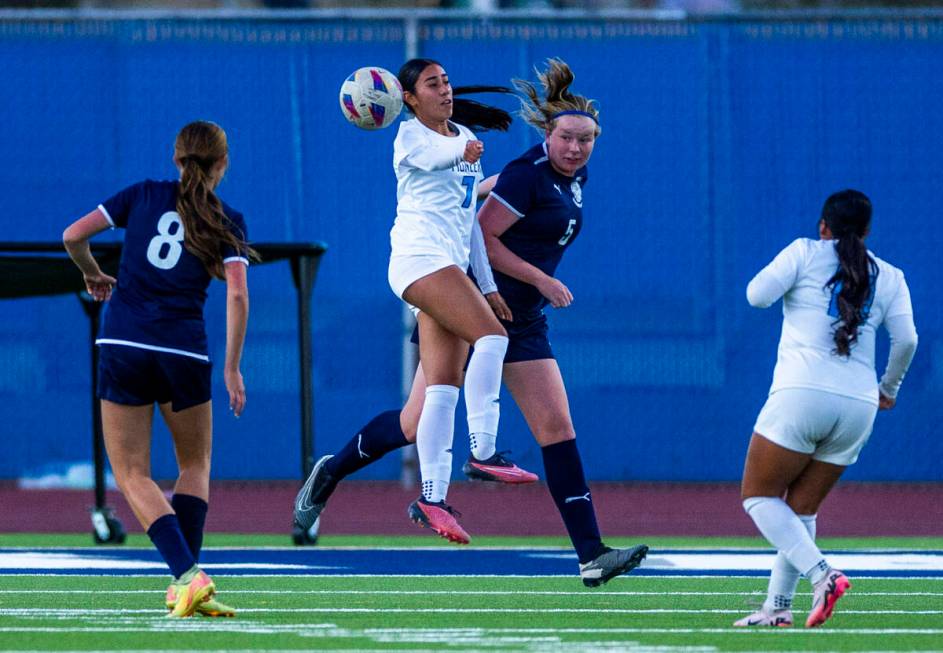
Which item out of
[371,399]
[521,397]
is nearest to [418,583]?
[521,397]

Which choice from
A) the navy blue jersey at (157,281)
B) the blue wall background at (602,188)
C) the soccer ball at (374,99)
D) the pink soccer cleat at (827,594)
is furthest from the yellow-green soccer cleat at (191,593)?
the blue wall background at (602,188)

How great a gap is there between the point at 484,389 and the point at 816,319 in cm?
164

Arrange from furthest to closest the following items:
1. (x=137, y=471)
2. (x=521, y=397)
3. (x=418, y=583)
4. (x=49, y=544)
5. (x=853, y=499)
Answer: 1. (x=853, y=499)
2. (x=49, y=544)
3. (x=418, y=583)
4. (x=521, y=397)
5. (x=137, y=471)

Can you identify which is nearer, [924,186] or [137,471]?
[137,471]

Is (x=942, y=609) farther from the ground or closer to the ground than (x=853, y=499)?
farther from the ground

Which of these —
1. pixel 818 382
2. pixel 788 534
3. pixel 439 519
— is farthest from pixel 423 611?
pixel 818 382

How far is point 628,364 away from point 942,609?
8233mm

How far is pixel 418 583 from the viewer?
9.02 meters

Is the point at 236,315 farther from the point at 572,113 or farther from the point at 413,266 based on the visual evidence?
the point at 572,113

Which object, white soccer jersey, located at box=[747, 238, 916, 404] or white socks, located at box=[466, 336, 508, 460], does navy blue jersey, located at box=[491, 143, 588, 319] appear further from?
white soccer jersey, located at box=[747, 238, 916, 404]

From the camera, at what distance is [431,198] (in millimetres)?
7984

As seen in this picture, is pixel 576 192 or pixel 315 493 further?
pixel 315 493

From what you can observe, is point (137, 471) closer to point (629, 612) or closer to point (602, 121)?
point (629, 612)

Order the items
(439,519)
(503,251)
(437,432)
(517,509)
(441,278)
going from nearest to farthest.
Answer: (439,519) < (441,278) < (437,432) < (503,251) < (517,509)
